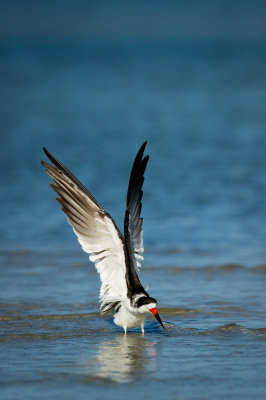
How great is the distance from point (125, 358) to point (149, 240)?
16.5 ft

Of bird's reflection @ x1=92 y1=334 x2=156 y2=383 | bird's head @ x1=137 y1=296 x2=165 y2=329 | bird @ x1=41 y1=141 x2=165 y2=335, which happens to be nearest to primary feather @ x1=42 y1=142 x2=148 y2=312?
bird @ x1=41 y1=141 x2=165 y2=335

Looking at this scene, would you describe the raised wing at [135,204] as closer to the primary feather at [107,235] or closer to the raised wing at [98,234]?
the primary feather at [107,235]

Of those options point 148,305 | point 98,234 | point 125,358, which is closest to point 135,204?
point 98,234

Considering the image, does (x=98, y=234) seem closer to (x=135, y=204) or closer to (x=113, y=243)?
(x=113, y=243)

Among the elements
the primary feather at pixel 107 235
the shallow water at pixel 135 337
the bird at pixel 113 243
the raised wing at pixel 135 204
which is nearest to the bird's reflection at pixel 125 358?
the shallow water at pixel 135 337

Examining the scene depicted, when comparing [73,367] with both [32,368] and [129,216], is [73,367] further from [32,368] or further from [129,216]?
[129,216]

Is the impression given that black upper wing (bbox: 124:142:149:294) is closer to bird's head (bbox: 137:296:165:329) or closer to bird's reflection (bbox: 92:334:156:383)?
bird's head (bbox: 137:296:165:329)

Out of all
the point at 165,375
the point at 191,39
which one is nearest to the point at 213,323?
the point at 165,375

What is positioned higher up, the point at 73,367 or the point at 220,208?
the point at 220,208

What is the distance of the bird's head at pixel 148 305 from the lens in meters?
6.54

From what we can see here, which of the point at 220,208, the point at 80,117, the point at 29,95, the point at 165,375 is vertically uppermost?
the point at 29,95

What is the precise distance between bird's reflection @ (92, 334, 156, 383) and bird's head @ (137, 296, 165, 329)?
0.25m

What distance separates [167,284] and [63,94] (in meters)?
26.4

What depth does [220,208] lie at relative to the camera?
13.4 metres
